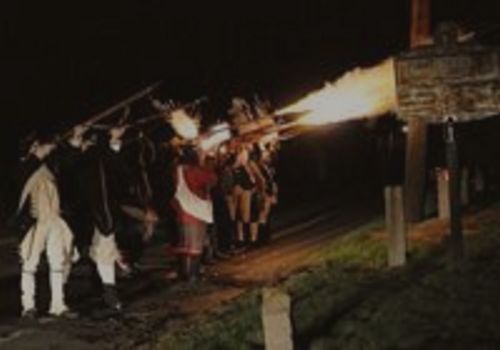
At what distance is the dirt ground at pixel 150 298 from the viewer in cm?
1246

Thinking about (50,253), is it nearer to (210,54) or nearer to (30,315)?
(30,315)

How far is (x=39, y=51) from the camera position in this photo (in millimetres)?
28172

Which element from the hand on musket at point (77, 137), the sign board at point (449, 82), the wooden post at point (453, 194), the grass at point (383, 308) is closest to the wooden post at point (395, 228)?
the grass at point (383, 308)

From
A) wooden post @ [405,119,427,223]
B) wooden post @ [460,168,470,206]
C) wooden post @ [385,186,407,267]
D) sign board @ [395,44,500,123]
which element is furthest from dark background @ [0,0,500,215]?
sign board @ [395,44,500,123]

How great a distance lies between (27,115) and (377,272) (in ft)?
53.1

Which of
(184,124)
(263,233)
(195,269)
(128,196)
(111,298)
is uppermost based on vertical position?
(184,124)

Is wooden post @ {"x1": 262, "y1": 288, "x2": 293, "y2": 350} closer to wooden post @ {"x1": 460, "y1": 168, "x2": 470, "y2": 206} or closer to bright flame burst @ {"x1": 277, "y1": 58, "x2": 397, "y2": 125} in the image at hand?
bright flame burst @ {"x1": 277, "y1": 58, "x2": 397, "y2": 125}

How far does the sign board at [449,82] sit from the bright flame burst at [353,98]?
2113 millimetres

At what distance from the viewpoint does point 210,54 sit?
33.8 metres

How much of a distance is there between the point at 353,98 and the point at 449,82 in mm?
2687

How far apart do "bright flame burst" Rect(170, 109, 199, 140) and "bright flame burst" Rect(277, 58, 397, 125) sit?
65.8 inches

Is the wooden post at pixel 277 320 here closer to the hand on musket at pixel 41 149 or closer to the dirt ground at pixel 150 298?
the dirt ground at pixel 150 298

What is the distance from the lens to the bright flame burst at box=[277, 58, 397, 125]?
609 inches

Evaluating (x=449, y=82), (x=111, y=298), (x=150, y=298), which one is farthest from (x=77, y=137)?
(x=449, y=82)
